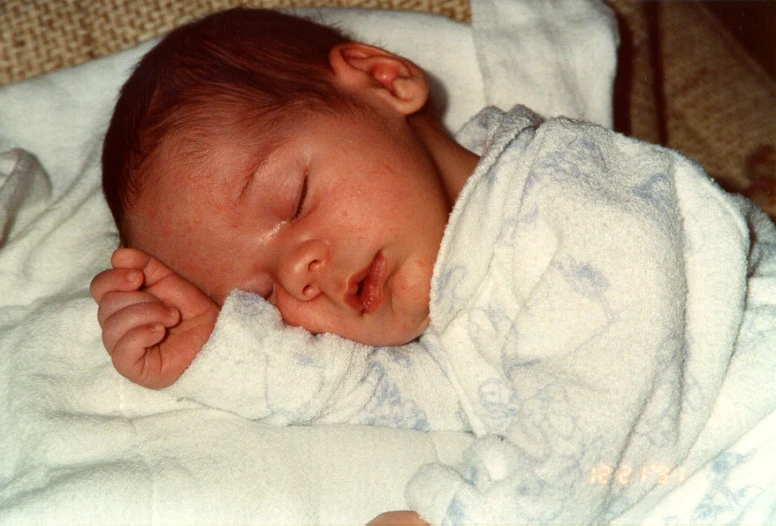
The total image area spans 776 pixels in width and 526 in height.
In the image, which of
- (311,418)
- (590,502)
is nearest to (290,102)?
(311,418)

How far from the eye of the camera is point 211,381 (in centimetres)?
111

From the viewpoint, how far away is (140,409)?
115cm

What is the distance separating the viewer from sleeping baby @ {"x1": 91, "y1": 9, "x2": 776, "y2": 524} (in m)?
0.94

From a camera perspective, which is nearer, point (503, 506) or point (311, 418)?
point (503, 506)

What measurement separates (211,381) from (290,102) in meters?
0.42

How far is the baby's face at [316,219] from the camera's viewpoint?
1.05 m

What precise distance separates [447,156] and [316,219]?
0.98 feet

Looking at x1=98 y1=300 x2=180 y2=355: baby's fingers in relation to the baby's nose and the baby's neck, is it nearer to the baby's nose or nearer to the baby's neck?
the baby's nose

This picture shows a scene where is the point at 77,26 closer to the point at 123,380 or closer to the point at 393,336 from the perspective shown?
the point at 123,380

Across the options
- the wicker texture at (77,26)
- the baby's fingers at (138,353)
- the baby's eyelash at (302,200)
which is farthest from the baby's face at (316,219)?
the wicker texture at (77,26)

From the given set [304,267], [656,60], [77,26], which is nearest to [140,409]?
[304,267]

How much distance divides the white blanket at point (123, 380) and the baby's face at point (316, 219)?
195mm

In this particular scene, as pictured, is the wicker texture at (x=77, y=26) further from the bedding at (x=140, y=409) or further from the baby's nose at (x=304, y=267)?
the baby's nose at (x=304, y=267)

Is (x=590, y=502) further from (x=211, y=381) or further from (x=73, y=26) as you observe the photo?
(x=73, y=26)
